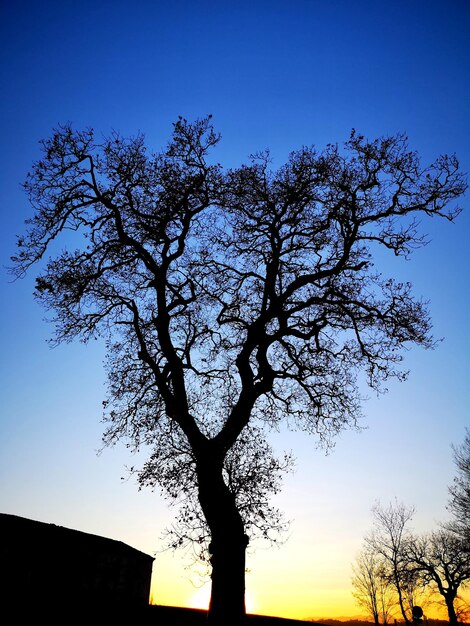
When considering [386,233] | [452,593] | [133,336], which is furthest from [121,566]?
[452,593]

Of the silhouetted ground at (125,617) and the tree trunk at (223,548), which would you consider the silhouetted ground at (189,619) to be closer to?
the silhouetted ground at (125,617)

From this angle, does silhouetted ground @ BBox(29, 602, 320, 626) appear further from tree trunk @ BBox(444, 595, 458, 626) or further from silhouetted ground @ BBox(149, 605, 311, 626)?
tree trunk @ BBox(444, 595, 458, 626)

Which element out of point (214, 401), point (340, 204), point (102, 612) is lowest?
point (102, 612)

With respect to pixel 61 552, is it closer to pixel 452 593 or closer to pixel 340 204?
pixel 340 204

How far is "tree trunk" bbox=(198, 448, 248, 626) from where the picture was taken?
9.74 m

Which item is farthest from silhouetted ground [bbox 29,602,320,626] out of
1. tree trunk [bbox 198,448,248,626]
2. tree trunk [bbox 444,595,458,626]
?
tree trunk [bbox 444,595,458,626]

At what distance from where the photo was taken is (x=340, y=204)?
14.4 m

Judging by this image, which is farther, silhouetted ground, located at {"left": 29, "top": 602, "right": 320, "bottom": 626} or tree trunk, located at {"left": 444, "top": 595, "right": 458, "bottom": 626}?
tree trunk, located at {"left": 444, "top": 595, "right": 458, "bottom": 626}

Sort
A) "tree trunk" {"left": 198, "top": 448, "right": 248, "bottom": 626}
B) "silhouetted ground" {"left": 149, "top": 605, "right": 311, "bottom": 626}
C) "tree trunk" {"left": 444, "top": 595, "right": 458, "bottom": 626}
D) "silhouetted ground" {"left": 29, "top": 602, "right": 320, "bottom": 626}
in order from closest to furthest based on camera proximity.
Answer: "silhouetted ground" {"left": 29, "top": 602, "right": 320, "bottom": 626} → "silhouetted ground" {"left": 149, "top": 605, "right": 311, "bottom": 626} → "tree trunk" {"left": 198, "top": 448, "right": 248, "bottom": 626} → "tree trunk" {"left": 444, "top": 595, "right": 458, "bottom": 626}

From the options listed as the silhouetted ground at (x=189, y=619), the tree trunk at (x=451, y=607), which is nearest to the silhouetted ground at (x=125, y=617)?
the silhouetted ground at (x=189, y=619)

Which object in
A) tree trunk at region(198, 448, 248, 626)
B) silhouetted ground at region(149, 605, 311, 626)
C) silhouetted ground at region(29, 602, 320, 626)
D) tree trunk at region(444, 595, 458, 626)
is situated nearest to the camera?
silhouetted ground at region(29, 602, 320, 626)

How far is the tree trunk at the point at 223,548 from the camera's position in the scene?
9.74 meters

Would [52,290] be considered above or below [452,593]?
above

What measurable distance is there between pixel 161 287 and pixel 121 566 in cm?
1219
